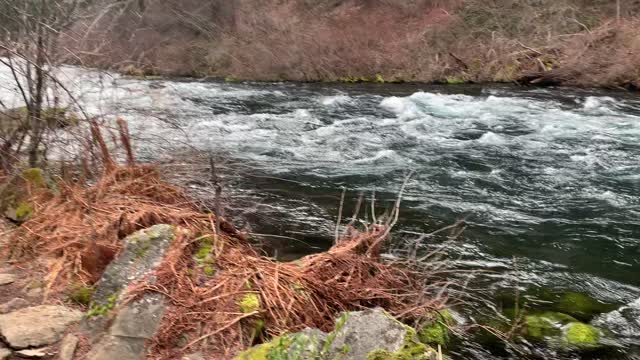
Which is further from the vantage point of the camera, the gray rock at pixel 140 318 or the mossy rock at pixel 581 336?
the mossy rock at pixel 581 336

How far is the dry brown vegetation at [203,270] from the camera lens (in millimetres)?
3748

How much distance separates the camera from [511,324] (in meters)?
4.76

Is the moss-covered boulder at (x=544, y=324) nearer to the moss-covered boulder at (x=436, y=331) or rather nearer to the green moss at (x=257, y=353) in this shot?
the moss-covered boulder at (x=436, y=331)

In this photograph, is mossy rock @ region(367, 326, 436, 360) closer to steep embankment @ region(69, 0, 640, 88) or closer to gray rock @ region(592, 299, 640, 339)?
gray rock @ region(592, 299, 640, 339)

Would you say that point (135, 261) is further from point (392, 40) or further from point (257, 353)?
point (392, 40)

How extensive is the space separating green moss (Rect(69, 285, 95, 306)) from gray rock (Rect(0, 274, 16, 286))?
54 cm

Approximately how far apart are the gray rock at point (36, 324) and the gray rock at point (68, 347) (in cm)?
8

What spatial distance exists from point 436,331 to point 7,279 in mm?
3146

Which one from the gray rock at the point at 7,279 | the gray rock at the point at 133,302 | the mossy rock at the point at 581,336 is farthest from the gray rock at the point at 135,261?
the mossy rock at the point at 581,336

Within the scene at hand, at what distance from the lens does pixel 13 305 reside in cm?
417

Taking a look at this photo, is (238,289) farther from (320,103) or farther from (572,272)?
(320,103)

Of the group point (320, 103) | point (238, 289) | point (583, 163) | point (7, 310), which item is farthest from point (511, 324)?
point (320, 103)

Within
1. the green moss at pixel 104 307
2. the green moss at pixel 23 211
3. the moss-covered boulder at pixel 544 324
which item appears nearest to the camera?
the green moss at pixel 104 307

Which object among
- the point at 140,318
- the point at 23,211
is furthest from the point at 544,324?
the point at 23,211
